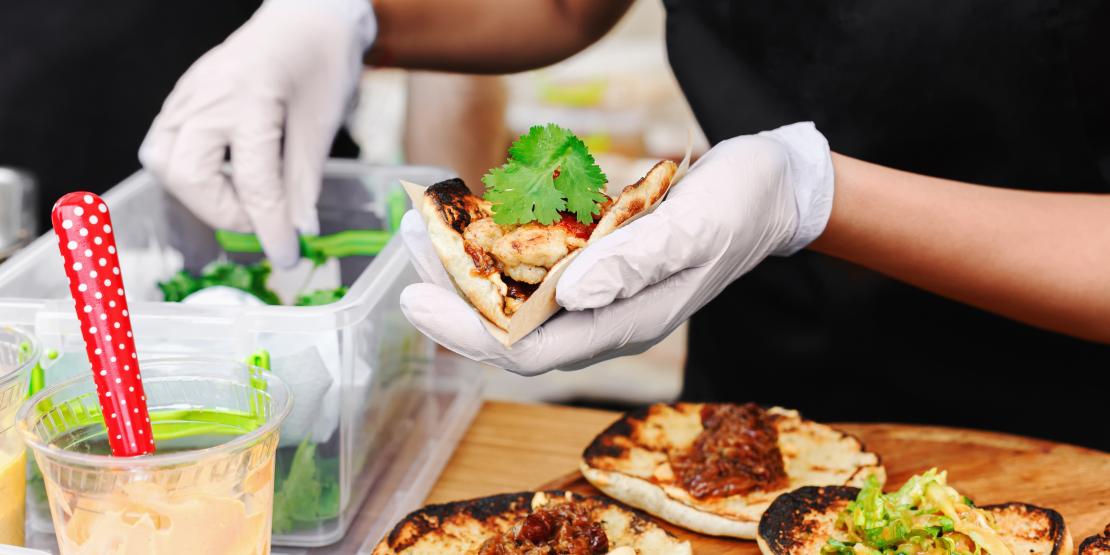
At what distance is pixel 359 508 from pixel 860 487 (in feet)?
3.44

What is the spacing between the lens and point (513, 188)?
1.64 metres

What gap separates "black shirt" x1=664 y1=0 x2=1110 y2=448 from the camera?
224 cm

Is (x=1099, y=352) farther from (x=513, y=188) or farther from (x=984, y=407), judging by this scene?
(x=513, y=188)

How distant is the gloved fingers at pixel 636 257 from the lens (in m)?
1.54

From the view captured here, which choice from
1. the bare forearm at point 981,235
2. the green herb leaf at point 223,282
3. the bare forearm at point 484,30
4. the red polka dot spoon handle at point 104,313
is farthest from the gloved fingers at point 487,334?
the bare forearm at point 484,30

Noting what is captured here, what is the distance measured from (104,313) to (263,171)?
3.36 ft

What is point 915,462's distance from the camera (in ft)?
7.31

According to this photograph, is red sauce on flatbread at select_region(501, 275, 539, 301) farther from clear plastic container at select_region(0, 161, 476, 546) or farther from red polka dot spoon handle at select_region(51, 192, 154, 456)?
red polka dot spoon handle at select_region(51, 192, 154, 456)

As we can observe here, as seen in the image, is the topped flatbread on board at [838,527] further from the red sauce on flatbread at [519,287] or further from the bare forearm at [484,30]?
the bare forearm at [484,30]

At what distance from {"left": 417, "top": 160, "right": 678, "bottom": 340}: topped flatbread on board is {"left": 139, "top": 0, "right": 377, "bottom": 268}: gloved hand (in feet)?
2.68

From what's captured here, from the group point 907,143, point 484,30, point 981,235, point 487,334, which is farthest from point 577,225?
point 484,30

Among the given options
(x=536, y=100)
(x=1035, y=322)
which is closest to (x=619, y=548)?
(x=1035, y=322)

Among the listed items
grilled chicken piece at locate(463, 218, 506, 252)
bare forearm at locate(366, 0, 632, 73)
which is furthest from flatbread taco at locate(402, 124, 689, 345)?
bare forearm at locate(366, 0, 632, 73)

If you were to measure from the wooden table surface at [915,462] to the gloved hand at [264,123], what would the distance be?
0.71 metres
